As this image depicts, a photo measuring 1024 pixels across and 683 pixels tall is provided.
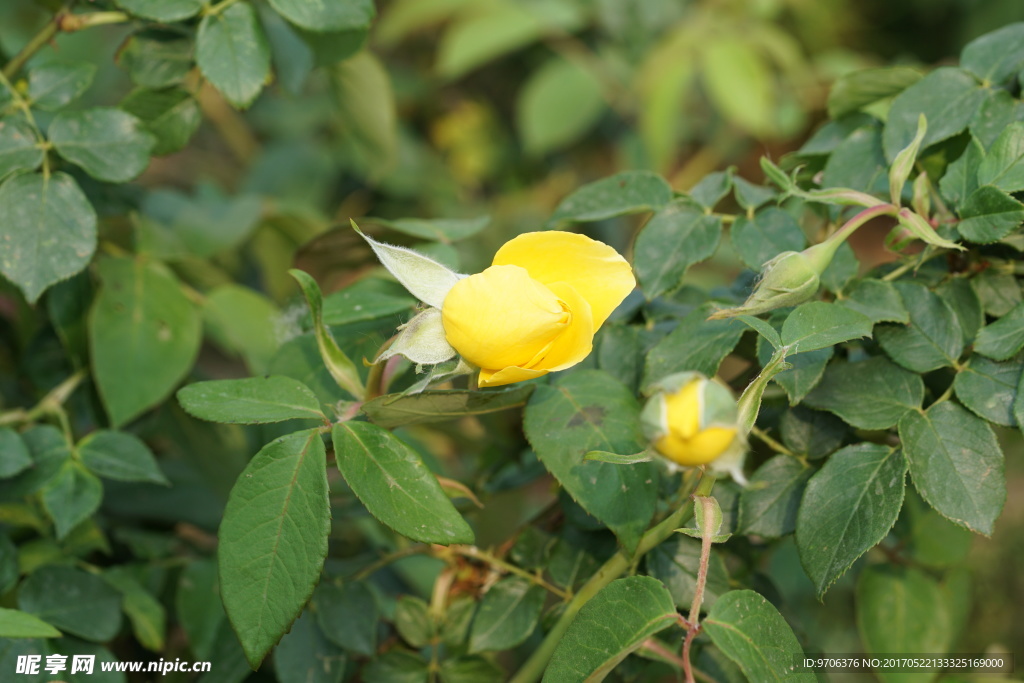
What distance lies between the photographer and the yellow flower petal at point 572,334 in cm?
47

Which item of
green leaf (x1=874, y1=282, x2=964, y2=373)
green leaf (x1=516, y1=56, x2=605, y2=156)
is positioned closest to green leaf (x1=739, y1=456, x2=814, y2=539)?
green leaf (x1=874, y1=282, x2=964, y2=373)

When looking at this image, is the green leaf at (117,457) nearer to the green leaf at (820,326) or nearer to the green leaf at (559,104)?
the green leaf at (820,326)

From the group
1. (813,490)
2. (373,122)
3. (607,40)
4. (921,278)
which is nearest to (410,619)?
(813,490)

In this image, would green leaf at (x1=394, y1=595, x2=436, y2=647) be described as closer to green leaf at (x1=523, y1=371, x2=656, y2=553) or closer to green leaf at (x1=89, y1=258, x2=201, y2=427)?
green leaf at (x1=523, y1=371, x2=656, y2=553)

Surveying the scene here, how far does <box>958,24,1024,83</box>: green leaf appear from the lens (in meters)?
0.60

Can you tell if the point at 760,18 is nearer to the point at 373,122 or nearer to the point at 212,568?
the point at 373,122

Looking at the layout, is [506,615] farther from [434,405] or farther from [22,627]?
[22,627]

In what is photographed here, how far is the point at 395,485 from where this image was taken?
1.56 feet

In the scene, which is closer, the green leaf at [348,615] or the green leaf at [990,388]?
the green leaf at [990,388]

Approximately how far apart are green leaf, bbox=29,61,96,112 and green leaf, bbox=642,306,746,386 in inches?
21.5

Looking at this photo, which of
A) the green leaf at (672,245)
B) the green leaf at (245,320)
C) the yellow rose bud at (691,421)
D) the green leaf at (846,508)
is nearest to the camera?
the yellow rose bud at (691,421)

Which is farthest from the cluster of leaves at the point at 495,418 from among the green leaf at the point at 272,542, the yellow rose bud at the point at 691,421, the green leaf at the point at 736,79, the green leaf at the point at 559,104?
the green leaf at the point at 559,104

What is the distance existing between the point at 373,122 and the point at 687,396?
81cm

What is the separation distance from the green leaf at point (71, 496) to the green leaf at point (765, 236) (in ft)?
1.83
